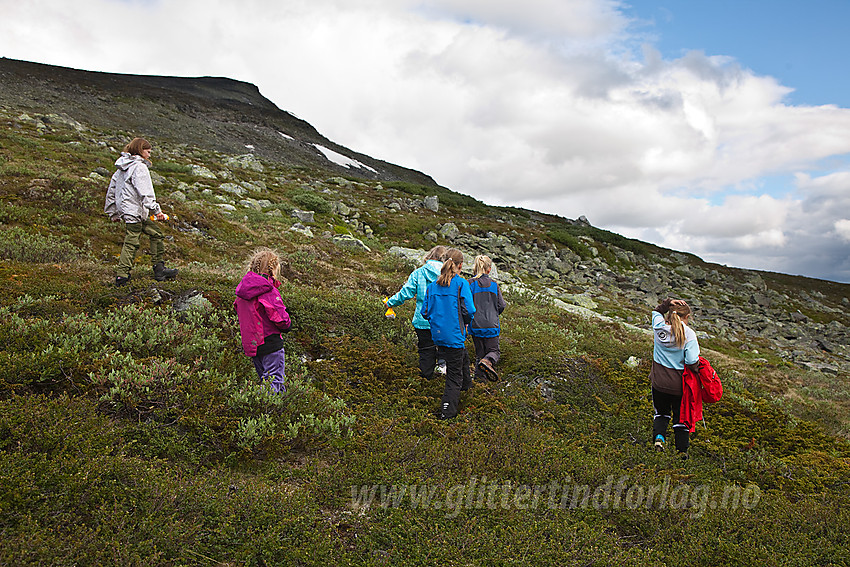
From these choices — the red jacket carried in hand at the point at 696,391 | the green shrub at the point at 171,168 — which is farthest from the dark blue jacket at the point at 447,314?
the green shrub at the point at 171,168

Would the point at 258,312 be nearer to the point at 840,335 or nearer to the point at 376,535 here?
the point at 376,535

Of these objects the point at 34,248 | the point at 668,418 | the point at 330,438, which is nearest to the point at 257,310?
the point at 330,438

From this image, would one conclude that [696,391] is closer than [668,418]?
Yes

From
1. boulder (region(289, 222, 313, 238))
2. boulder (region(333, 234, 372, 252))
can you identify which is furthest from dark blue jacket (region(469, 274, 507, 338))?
boulder (region(289, 222, 313, 238))

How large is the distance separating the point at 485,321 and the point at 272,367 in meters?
3.74

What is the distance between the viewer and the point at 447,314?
22.7ft

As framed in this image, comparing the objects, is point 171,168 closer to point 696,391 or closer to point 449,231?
point 449,231

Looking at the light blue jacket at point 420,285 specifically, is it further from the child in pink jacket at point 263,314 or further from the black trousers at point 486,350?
the child in pink jacket at point 263,314

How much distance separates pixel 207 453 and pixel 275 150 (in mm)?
51348

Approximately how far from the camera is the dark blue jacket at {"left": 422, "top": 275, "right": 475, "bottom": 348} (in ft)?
22.7

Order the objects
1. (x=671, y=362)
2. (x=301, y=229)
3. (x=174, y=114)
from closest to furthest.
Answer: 1. (x=671, y=362)
2. (x=301, y=229)
3. (x=174, y=114)

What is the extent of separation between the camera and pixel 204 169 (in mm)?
27766

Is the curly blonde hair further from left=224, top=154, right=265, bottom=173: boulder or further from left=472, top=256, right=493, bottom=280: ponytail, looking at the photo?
left=224, top=154, right=265, bottom=173: boulder

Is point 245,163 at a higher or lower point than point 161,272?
higher
